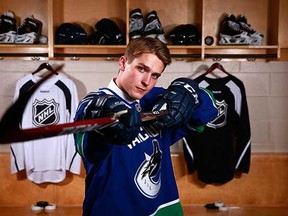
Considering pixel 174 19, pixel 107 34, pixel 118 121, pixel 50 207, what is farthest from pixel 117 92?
pixel 174 19

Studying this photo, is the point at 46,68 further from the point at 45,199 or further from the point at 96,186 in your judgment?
the point at 96,186

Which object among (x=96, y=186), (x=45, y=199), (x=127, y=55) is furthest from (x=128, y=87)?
(x=45, y=199)

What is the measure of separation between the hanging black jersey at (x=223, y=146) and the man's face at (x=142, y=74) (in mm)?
1879

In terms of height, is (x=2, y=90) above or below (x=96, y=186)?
above

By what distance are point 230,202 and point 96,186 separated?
84.4 inches

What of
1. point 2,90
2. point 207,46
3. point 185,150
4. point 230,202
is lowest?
point 230,202

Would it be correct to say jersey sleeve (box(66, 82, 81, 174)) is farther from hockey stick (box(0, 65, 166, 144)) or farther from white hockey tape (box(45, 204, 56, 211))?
hockey stick (box(0, 65, 166, 144))

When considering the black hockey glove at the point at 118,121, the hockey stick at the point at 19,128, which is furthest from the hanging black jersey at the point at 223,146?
the hockey stick at the point at 19,128

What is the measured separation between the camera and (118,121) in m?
1.28

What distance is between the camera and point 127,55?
1.65 metres

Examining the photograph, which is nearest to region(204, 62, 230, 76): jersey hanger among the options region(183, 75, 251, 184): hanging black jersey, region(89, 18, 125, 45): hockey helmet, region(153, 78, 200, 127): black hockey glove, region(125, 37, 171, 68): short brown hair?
region(183, 75, 251, 184): hanging black jersey

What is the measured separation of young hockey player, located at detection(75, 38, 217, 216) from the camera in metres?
1.58

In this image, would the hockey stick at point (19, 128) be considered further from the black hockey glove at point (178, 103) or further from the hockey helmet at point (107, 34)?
the hockey helmet at point (107, 34)

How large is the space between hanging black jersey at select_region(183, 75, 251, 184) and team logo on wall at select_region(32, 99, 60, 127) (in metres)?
0.90
